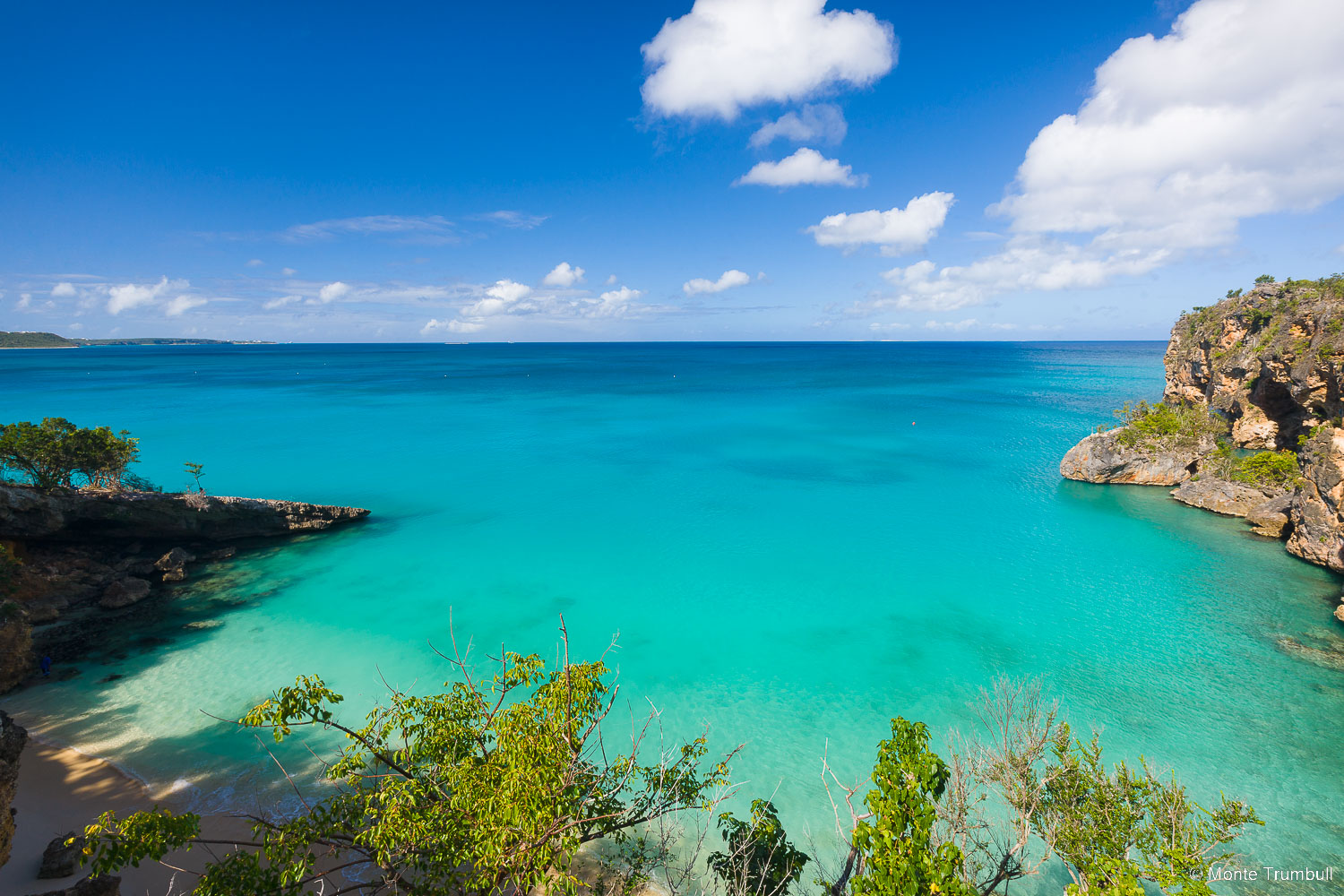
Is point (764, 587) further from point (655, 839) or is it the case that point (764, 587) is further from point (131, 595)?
point (131, 595)

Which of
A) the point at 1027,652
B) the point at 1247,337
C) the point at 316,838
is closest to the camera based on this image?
the point at 316,838

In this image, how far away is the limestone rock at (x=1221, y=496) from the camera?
31562 mm

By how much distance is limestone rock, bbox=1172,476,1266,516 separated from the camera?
31.6 m

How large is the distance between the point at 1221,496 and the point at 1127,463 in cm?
676

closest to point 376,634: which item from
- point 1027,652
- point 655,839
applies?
point 655,839

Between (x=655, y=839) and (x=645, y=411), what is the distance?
6932 centimetres

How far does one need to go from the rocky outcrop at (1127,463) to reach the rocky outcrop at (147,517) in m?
49.7

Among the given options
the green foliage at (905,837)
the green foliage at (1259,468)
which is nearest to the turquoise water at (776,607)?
the green foliage at (1259,468)

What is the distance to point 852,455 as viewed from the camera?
51.4 metres

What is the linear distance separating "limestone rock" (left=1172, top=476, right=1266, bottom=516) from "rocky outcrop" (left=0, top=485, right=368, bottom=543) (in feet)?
167

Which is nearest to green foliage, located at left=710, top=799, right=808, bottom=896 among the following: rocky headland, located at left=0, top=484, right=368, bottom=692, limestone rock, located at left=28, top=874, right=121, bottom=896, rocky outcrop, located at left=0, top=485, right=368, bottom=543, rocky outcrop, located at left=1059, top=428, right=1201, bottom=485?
limestone rock, located at left=28, top=874, right=121, bottom=896

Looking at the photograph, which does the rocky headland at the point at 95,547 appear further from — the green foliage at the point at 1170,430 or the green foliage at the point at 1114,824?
the green foliage at the point at 1170,430

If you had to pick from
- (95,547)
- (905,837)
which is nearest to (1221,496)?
(905,837)

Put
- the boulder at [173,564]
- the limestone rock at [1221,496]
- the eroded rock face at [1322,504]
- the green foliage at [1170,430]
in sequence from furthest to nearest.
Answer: the green foliage at [1170,430] < the limestone rock at [1221,496] < the boulder at [173,564] < the eroded rock face at [1322,504]
